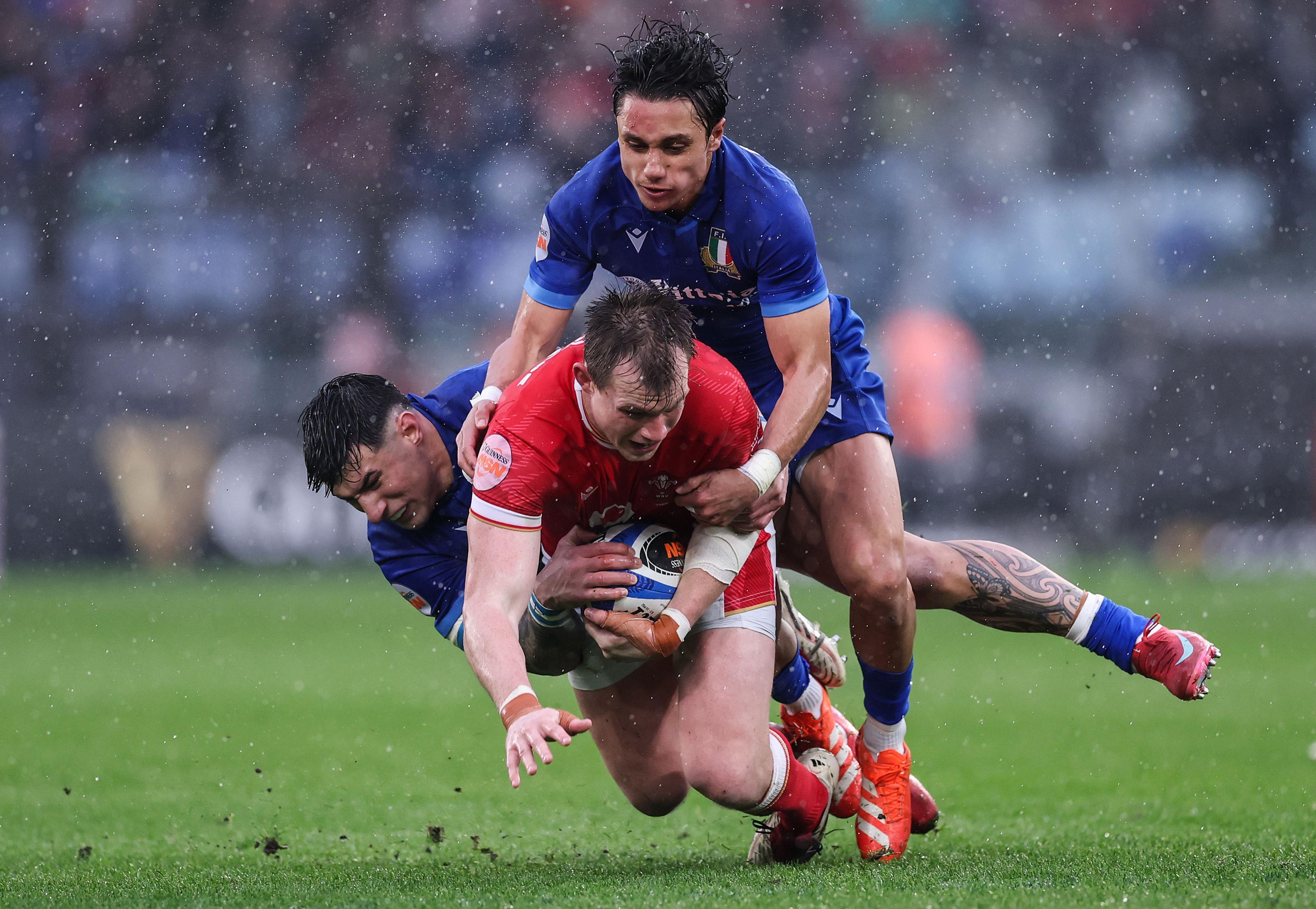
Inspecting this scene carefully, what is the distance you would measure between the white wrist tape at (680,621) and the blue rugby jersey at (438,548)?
2.76 feet

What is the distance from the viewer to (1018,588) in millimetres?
4879

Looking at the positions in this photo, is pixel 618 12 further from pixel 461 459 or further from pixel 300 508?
pixel 461 459

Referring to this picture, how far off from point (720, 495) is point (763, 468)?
0.16 m

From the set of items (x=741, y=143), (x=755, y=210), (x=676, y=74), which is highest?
(x=741, y=143)

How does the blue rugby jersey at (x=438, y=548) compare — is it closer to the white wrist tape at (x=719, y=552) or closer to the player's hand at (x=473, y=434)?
the player's hand at (x=473, y=434)

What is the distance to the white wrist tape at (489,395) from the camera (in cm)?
438

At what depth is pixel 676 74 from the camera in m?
4.14

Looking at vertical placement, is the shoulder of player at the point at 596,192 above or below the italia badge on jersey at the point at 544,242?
above

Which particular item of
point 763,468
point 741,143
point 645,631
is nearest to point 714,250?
point 763,468

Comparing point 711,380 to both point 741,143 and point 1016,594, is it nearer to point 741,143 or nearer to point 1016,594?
point 1016,594

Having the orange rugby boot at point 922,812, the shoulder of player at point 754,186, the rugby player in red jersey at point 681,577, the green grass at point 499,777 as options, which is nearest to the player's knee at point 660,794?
the rugby player in red jersey at point 681,577

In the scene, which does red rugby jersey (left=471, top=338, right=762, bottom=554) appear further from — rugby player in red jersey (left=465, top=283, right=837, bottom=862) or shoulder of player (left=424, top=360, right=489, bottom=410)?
shoulder of player (left=424, top=360, right=489, bottom=410)

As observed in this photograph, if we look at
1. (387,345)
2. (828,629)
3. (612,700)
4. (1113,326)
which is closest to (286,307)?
(387,345)

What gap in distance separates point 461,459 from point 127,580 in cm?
947
